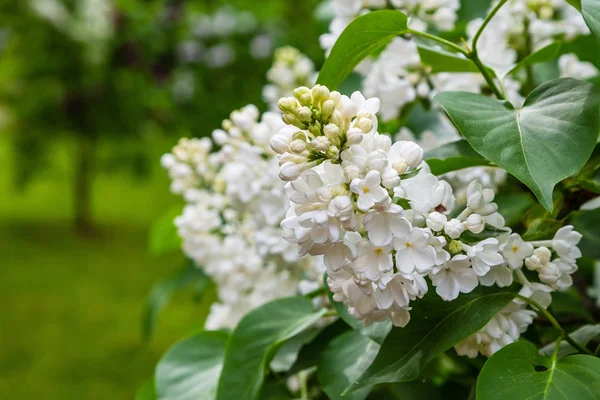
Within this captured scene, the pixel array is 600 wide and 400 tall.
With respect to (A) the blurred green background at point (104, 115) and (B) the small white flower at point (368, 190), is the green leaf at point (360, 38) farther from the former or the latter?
(A) the blurred green background at point (104, 115)

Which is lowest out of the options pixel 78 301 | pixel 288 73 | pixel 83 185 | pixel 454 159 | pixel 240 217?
pixel 454 159

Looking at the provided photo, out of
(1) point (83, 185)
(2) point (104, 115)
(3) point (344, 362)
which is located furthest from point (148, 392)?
(1) point (83, 185)

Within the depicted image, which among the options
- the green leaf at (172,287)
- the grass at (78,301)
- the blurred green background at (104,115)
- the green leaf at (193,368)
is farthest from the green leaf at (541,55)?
the blurred green background at (104,115)

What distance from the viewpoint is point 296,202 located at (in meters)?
0.26

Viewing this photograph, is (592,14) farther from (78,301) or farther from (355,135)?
(78,301)

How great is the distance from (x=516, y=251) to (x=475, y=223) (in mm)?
32

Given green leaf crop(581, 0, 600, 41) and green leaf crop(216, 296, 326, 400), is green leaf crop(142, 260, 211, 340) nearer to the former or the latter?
green leaf crop(216, 296, 326, 400)

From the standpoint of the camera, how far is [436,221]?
274 millimetres

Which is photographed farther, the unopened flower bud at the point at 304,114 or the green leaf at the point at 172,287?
the green leaf at the point at 172,287

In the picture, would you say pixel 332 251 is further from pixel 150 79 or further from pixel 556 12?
pixel 150 79

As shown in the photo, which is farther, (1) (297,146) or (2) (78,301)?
(2) (78,301)

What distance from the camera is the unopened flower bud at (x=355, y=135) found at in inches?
10.4

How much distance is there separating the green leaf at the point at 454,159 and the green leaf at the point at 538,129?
3 cm

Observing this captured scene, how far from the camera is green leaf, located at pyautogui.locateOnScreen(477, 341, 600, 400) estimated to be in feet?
0.88
